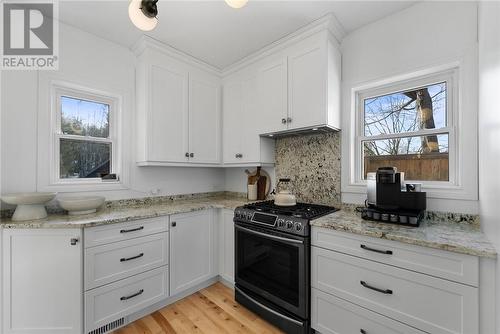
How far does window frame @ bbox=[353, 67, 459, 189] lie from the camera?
172cm

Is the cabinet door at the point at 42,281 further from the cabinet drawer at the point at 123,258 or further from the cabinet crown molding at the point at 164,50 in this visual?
the cabinet crown molding at the point at 164,50

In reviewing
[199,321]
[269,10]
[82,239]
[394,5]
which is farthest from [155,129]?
[394,5]

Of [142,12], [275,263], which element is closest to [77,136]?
[142,12]

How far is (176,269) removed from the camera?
217cm

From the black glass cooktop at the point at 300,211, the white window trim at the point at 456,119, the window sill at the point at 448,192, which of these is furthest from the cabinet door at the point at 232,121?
the window sill at the point at 448,192

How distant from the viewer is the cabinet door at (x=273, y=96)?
226cm

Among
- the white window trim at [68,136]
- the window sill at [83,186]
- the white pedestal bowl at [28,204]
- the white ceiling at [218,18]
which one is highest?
the white ceiling at [218,18]

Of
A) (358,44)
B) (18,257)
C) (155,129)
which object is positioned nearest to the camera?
(18,257)

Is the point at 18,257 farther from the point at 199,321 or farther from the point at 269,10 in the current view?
the point at 269,10

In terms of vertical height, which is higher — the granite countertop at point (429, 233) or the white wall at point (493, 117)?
the white wall at point (493, 117)

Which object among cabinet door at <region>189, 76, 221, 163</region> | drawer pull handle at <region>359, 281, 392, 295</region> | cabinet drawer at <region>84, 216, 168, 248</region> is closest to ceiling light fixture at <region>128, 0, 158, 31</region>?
cabinet drawer at <region>84, 216, 168, 248</region>

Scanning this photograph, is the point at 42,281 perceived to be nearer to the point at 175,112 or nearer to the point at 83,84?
the point at 83,84

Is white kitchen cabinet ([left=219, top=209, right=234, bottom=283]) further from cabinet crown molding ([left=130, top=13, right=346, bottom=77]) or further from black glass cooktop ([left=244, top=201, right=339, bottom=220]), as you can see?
cabinet crown molding ([left=130, top=13, right=346, bottom=77])

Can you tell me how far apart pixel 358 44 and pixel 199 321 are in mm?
2930
